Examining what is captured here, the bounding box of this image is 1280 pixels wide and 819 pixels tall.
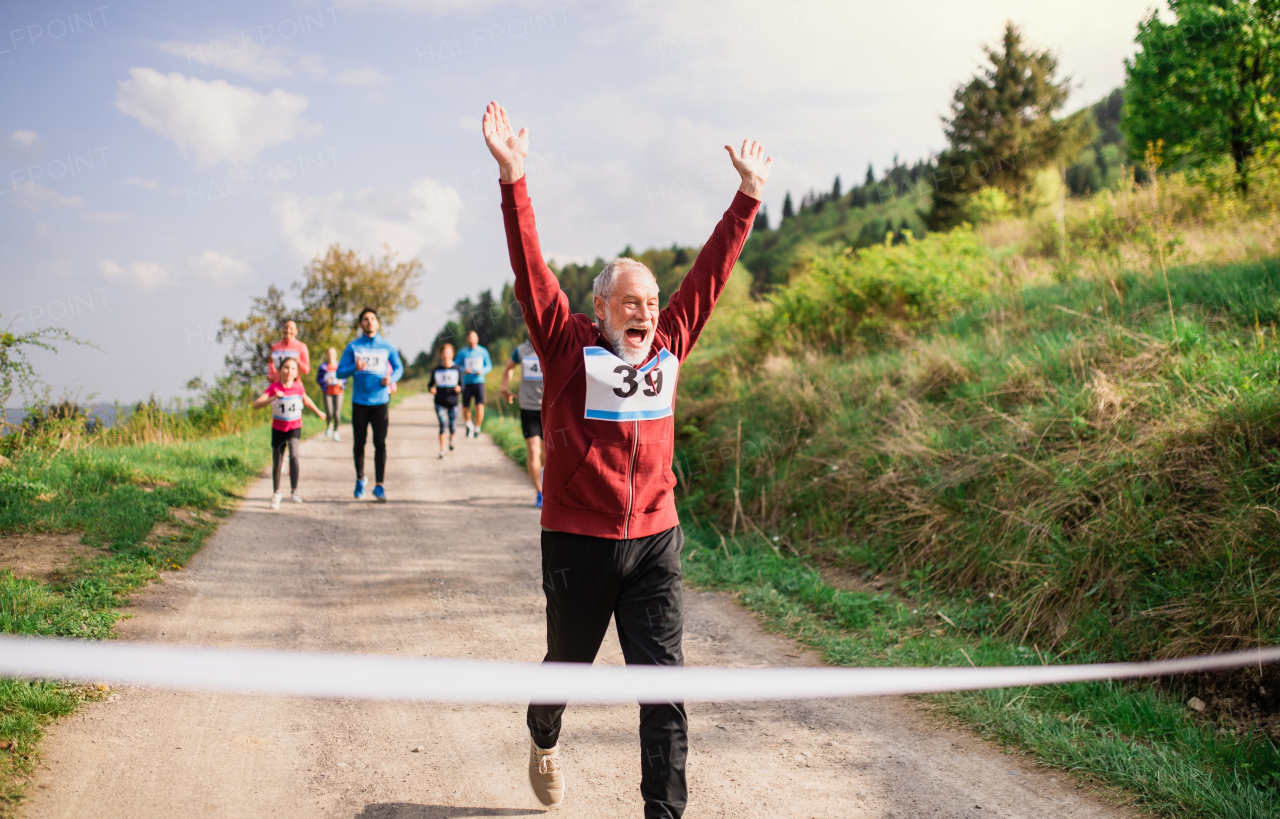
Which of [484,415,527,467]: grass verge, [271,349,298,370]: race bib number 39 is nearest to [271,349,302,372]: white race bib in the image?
[271,349,298,370]: race bib number 39

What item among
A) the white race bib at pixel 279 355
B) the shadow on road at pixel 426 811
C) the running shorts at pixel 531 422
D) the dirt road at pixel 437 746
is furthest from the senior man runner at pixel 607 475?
the white race bib at pixel 279 355

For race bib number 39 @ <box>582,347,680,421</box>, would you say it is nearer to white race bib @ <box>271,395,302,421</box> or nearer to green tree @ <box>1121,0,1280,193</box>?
white race bib @ <box>271,395,302,421</box>

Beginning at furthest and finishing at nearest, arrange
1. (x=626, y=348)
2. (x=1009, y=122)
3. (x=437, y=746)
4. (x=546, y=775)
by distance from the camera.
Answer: (x=1009, y=122) → (x=437, y=746) → (x=546, y=775) → (x=626, y=348)

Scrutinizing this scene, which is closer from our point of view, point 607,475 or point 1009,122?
point 607,475

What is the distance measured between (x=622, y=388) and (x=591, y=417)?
16cm

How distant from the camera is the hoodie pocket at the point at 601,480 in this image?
2766mm

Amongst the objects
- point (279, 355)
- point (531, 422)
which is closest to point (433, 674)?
point (531, 422)

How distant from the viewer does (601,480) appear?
2766 mm

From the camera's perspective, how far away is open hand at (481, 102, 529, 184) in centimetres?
270

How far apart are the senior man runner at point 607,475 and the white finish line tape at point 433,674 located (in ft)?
3.54

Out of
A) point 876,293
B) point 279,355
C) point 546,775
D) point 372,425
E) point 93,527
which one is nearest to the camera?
point 546,775

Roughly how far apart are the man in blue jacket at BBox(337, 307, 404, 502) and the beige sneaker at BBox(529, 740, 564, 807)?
642cm

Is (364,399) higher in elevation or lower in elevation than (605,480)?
higher

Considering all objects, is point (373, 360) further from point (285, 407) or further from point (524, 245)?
point (524, 245)
